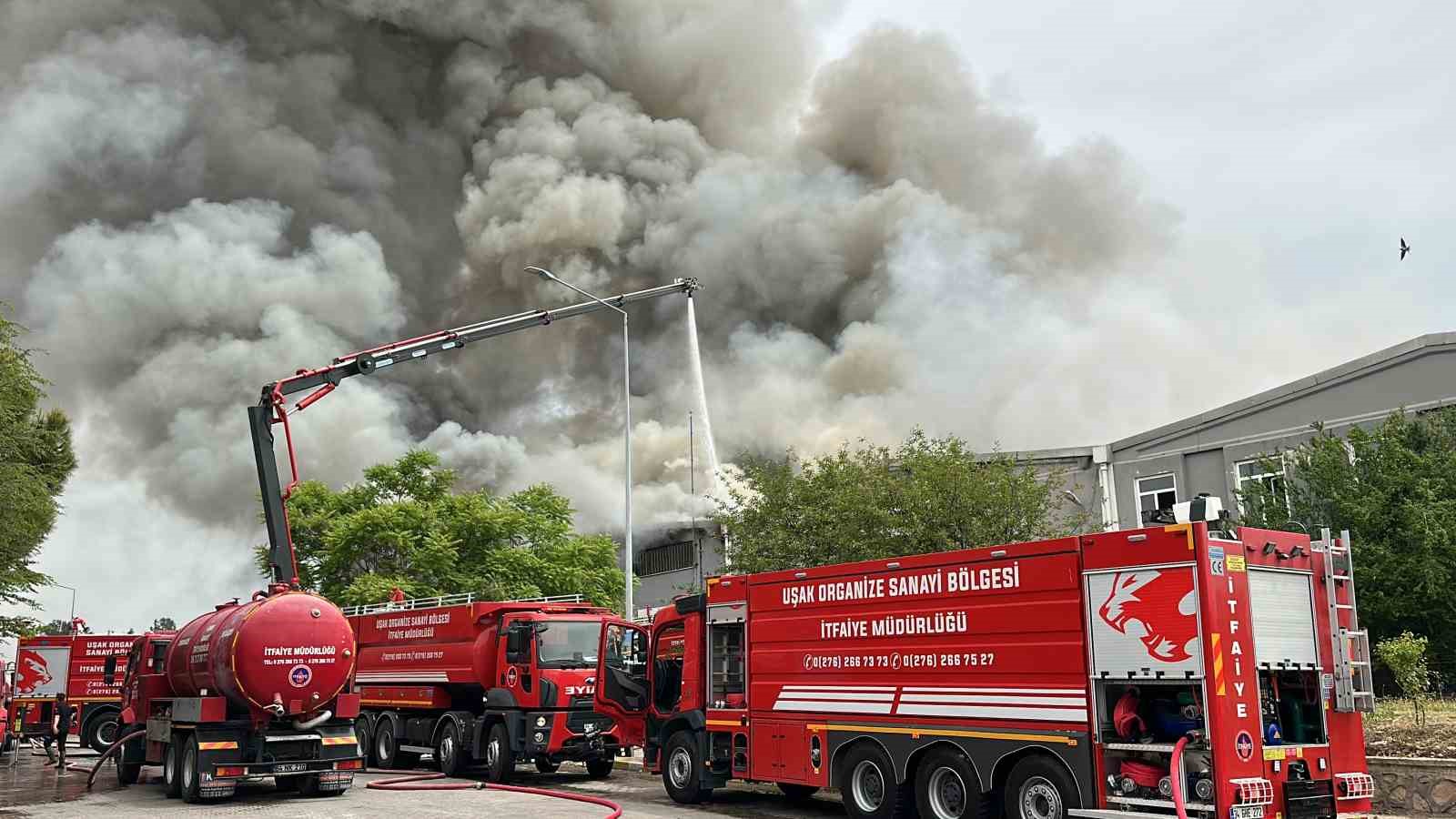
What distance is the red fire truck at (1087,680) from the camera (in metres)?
10.8

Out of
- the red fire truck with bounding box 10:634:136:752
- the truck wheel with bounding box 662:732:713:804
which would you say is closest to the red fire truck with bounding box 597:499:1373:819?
the truck wheel with bounding box 662:732:713:804

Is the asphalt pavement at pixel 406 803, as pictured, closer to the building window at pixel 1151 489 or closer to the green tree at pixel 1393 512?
the green tree at pixel 1393 512

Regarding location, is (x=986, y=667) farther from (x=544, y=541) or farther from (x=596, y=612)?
(x=544, y=541)

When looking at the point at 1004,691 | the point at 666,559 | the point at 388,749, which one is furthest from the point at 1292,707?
the point at 666,559

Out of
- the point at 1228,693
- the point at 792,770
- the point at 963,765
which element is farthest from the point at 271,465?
the point at 1228,693

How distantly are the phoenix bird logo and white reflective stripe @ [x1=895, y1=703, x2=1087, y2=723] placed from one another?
3.31 feet

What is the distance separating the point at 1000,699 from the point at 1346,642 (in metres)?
3.51

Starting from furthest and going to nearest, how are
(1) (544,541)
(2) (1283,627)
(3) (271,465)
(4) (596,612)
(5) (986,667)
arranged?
(1) (544,541), (3) (271,465), (4) (596,612), (5) (986,667), (2) (1283,627)

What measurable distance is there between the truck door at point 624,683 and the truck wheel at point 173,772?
6.69 metres

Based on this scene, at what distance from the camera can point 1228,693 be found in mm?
10562

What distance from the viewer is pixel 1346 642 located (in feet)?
38.1

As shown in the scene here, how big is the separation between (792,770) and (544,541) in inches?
1167

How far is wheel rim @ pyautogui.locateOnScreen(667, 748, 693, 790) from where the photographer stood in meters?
16.8

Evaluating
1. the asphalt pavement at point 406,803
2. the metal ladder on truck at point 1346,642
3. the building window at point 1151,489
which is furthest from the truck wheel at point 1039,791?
the building window at point 1151,489
